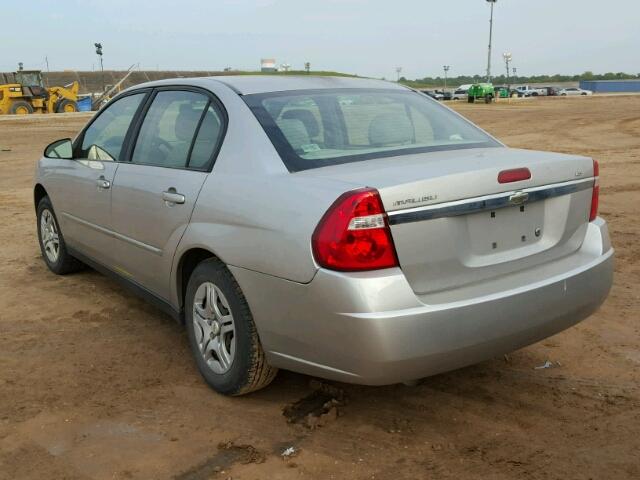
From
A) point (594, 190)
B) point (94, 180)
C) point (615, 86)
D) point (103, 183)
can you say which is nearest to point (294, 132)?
point (594, 190)

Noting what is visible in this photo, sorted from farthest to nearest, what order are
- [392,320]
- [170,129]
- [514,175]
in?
[170,129]
[514,175]
[392,320]

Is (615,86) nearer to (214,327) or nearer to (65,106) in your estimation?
(65,106)

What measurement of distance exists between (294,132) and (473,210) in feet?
3.32

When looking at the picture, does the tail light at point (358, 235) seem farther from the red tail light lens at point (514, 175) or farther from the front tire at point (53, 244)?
the front tire at point (53, 244)

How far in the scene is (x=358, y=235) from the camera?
2623mm

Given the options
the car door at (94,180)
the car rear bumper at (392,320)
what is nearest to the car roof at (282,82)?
the car door at (94,180)

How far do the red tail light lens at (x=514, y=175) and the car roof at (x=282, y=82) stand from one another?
52.2 inches

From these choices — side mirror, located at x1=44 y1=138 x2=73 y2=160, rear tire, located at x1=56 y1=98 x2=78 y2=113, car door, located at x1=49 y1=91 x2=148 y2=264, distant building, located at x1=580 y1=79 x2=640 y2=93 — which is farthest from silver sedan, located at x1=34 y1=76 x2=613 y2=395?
distant building, located at x1=580 y1=79 x2=640 y2=93

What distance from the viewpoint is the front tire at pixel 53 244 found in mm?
5562

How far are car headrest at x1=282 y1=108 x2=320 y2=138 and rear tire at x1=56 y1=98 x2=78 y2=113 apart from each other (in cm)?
3860

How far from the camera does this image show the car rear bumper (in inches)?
103

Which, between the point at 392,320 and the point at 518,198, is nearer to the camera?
the point at 392,320

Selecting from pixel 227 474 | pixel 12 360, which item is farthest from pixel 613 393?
pixel 12 360

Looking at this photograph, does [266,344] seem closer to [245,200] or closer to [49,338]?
[245,200]
